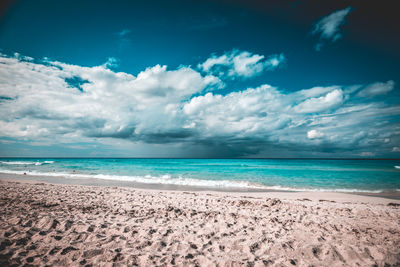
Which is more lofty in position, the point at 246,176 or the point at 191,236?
the point at 191,236

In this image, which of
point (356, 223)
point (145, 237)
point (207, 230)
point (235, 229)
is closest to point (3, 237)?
point (145, 237)

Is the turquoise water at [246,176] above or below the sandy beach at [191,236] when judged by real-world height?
below

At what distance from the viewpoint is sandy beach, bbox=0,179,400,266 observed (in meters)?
3.86

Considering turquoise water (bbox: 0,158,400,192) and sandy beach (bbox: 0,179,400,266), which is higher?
sandy beach (bbox: 0,179,400,266)

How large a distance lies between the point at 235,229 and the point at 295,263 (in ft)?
6.42

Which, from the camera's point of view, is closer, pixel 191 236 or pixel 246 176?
pixel 191 236

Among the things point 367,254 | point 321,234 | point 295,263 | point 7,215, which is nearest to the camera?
point 295,263

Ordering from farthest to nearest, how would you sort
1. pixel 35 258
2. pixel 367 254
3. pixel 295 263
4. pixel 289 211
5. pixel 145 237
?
pixel 289 211 < pixel 145 237 < pixel 367 254 < pixel 295 263 < pixel 35 258

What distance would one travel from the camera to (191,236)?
5.01 m

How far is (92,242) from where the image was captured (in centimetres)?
437

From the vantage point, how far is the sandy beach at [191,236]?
12.7 ft

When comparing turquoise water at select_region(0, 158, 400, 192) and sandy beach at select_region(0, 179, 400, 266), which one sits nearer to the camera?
sandy beach at select_region(0, 179, 400, 266)

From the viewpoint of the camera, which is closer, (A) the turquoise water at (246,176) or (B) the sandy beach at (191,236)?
(B) the sandy beach at (191,236)

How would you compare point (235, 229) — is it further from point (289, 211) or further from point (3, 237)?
point (3, 237)
